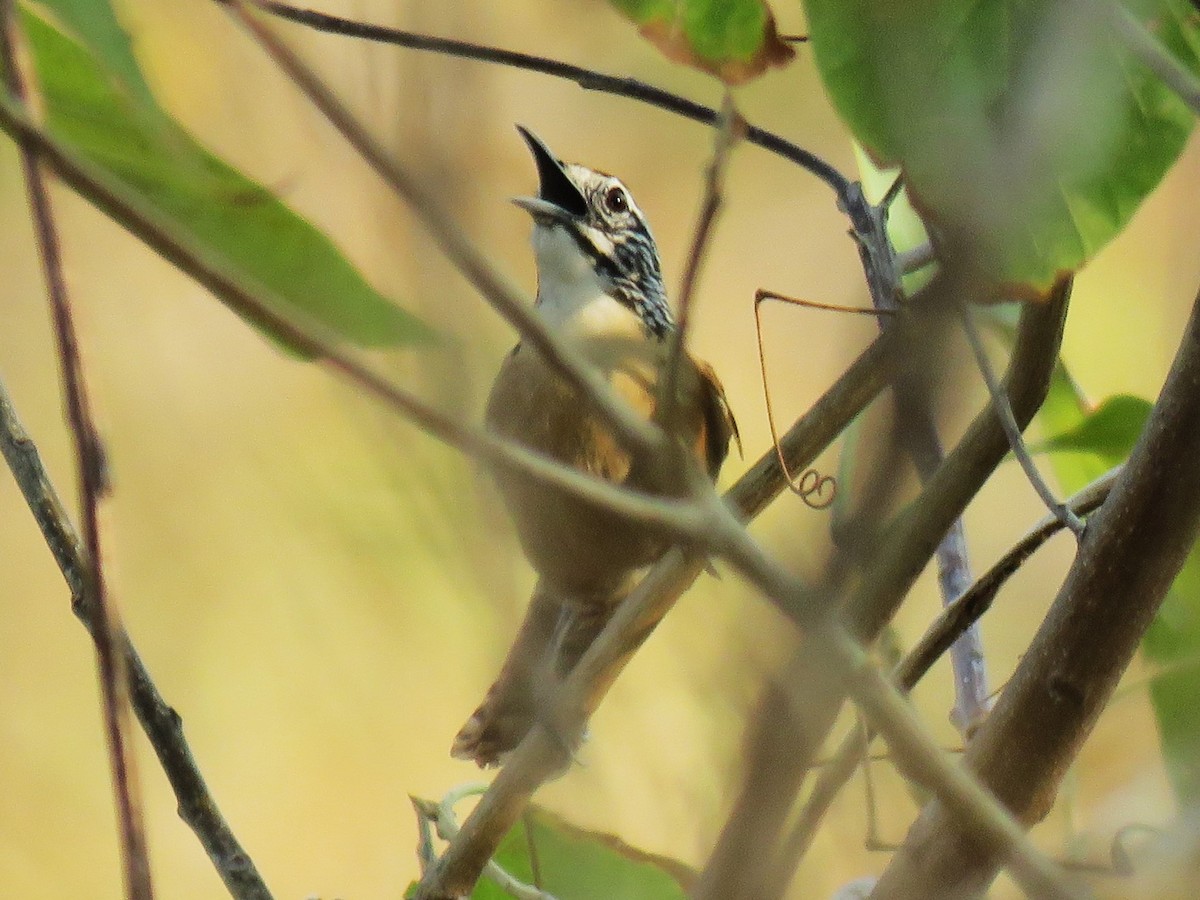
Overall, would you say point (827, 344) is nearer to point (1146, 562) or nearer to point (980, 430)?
point (980, 430)

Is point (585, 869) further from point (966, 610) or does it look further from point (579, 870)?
point (966, 610)

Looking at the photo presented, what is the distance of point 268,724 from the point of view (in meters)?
3.28

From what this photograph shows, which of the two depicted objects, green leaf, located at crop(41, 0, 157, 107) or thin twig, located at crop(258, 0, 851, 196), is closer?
green leaf, located at crop(41, 0, 157, 107)

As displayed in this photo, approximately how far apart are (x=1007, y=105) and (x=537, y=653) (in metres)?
0.95

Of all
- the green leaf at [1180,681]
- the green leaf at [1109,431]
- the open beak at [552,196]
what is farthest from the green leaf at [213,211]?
the open beak at [552,196]

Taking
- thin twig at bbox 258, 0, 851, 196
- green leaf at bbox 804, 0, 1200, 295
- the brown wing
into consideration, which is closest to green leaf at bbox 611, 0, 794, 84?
thin twig at bbox 258, 0, 851, 196

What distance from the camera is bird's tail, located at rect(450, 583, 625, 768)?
1.63 m

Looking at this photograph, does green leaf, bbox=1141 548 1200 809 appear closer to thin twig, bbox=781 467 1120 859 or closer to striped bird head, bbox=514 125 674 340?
thin twig, bbox=781 467 1120 859

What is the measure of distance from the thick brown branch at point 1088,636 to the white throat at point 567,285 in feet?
3.97

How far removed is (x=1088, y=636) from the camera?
2.72ft

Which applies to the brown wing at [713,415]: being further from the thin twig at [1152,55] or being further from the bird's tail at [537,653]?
the thin twig at [1152,55]

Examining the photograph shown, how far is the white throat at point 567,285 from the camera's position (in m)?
2.01

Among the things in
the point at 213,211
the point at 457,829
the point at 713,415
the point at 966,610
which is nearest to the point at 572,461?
the point at 713,415

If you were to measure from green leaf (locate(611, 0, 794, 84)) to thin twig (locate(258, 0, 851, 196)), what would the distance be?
2.2 inches
